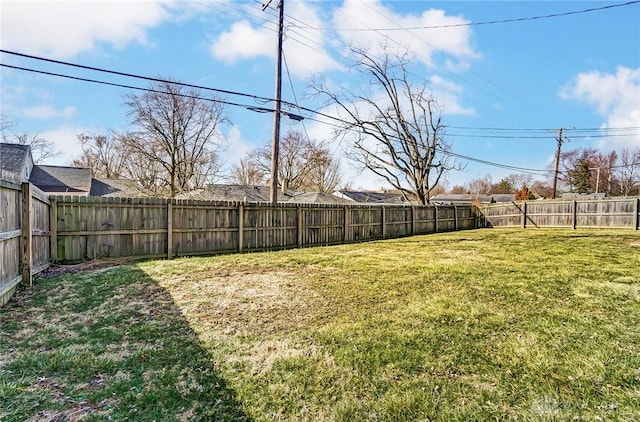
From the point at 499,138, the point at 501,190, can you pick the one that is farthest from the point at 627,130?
the point at 501,190

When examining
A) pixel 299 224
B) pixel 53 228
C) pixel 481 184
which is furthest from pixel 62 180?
pixel 481 184

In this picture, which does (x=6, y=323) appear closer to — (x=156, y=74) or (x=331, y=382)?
(x=331, y=382)

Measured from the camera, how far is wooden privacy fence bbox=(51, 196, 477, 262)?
6418mm

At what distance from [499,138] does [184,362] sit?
25.2 meters

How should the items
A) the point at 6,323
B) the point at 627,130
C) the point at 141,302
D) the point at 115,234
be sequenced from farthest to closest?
the point at 627,130
the point at 115,234
the point at 141,302
the point at 6,323

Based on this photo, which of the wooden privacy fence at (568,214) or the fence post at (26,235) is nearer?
the fence post at (26,235)

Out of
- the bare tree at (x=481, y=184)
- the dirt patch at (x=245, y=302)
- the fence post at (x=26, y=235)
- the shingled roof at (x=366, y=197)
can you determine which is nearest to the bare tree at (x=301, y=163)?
the shingled roof at (x=366, y=197)

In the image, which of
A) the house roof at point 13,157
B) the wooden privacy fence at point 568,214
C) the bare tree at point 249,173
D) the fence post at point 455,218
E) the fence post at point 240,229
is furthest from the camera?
the bare tree at point 249,173

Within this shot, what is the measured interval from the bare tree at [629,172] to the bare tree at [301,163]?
35.9 metres

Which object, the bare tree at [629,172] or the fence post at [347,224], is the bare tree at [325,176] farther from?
Result: the bare tree at [629,172]

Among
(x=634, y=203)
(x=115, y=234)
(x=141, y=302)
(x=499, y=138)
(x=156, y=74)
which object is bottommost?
(x=141, y=302)

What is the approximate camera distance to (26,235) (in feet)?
14.5

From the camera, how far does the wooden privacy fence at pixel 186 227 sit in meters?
6.42

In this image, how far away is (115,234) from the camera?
6.83m
